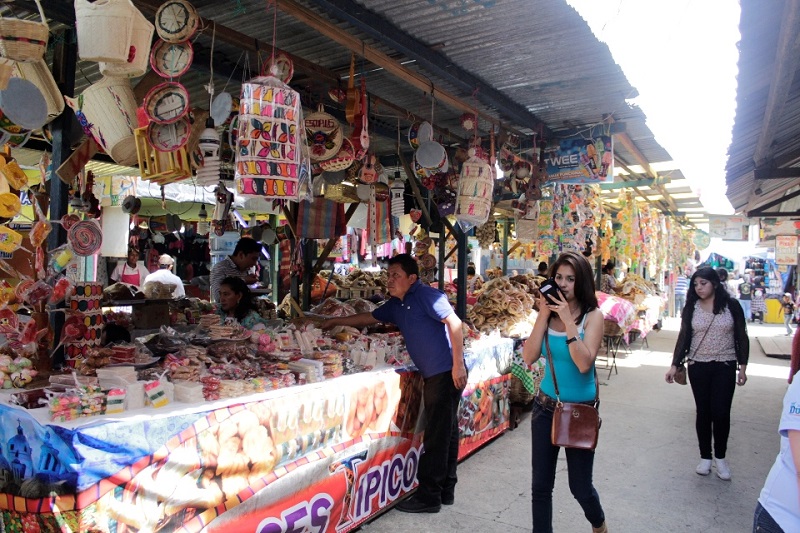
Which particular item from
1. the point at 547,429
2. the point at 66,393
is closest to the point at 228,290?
the point at 66,393

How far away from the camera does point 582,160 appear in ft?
19.8

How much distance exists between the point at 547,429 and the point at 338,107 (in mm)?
3273

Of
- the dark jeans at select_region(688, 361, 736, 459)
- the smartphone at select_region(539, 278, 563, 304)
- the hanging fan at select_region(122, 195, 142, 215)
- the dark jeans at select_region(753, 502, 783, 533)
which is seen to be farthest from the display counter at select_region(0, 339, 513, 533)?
the hanging fan at select_region(122, 195, 142, 215)

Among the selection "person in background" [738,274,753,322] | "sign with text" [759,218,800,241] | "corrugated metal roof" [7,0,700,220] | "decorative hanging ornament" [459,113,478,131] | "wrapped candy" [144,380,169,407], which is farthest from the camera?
"person in background" [738,274,753,322]

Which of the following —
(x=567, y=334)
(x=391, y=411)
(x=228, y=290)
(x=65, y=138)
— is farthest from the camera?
(x=228, y=290)

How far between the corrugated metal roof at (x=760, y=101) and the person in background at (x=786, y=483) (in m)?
2.25

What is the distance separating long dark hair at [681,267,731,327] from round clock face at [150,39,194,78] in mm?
3888

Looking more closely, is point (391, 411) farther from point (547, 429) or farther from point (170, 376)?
point (170, 376)

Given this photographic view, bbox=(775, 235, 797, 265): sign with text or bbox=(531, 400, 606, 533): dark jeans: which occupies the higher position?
bbox=(775, 235, 797, 265): sign with text

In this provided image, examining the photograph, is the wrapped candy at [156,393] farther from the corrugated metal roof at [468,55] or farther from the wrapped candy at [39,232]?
the corrugated metal roof at [468,55]

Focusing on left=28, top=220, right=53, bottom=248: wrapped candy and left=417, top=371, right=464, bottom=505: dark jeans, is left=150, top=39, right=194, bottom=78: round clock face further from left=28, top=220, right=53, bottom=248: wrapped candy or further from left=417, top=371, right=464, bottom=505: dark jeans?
left=417, top=371, right=464, bottom=505: dark jeans

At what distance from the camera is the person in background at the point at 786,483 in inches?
60.4

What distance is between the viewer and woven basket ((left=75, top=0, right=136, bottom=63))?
2.11 m

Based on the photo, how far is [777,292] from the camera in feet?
72.3
